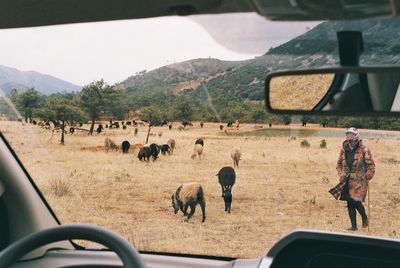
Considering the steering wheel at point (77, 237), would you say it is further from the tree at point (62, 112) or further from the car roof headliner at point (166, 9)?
the tree at point (62, 112)

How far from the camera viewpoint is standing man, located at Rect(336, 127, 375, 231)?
21.9 feet

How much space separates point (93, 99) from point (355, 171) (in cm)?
482

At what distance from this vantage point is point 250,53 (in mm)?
3234

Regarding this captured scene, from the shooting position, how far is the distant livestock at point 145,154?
10.6m

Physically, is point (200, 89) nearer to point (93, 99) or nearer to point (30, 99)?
point (93, 99)

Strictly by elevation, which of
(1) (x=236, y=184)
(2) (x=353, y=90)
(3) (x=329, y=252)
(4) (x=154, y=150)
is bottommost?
(1) (x=236, y=184)

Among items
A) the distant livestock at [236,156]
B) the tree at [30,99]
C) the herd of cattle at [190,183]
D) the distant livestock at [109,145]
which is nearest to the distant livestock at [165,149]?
the herd of cattle at [190,183]

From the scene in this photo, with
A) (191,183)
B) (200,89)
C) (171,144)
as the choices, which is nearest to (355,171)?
(200,89)

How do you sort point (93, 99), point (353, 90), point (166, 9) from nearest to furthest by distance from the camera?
1. point (353, 90)
2. point (166, 9)
3. point (93, 99)

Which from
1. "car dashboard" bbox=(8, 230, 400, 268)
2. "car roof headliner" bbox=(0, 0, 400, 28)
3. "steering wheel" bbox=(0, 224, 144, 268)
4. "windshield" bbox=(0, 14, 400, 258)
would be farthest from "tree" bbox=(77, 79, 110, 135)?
"steering wheel" bbox=(0, 224, 144, 268)

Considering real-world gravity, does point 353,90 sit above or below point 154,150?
above

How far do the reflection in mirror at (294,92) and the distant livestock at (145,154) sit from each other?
28.0 ft

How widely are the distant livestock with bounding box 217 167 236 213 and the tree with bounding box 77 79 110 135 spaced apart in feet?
6.48

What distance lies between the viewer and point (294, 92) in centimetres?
208
